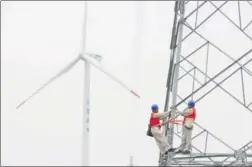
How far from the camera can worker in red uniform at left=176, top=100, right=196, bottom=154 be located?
3647 cm

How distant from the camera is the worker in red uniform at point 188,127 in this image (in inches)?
1436

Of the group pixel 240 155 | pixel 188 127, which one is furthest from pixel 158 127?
pixel 240 155

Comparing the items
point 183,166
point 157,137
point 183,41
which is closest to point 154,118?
point 157,137

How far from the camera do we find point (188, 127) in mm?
37281

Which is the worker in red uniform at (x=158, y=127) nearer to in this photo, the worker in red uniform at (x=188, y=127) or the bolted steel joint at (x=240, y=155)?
the worker in red uniform at (x=188, y=127)

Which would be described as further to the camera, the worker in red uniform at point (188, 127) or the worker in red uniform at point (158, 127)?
the worker in red uniform at point (188, 127)

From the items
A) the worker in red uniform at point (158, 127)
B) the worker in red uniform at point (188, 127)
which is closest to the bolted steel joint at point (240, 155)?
the worker in red uniform at point (188, 127)

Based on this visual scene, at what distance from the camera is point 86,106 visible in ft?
150

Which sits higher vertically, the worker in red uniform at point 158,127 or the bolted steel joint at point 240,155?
the worker in red uniform at point 158,127

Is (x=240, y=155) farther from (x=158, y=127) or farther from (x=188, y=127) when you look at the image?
(x=158, y=127)

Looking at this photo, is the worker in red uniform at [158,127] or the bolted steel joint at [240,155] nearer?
the worker in red uniform at [158,127]

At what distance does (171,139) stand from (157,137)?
4.92 m

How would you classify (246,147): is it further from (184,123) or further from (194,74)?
(194,74)

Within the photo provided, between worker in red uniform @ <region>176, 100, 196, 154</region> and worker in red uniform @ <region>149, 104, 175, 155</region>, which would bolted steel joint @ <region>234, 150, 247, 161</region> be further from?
worker in red uniform @ <region>149, 104, 175, 155</region>
